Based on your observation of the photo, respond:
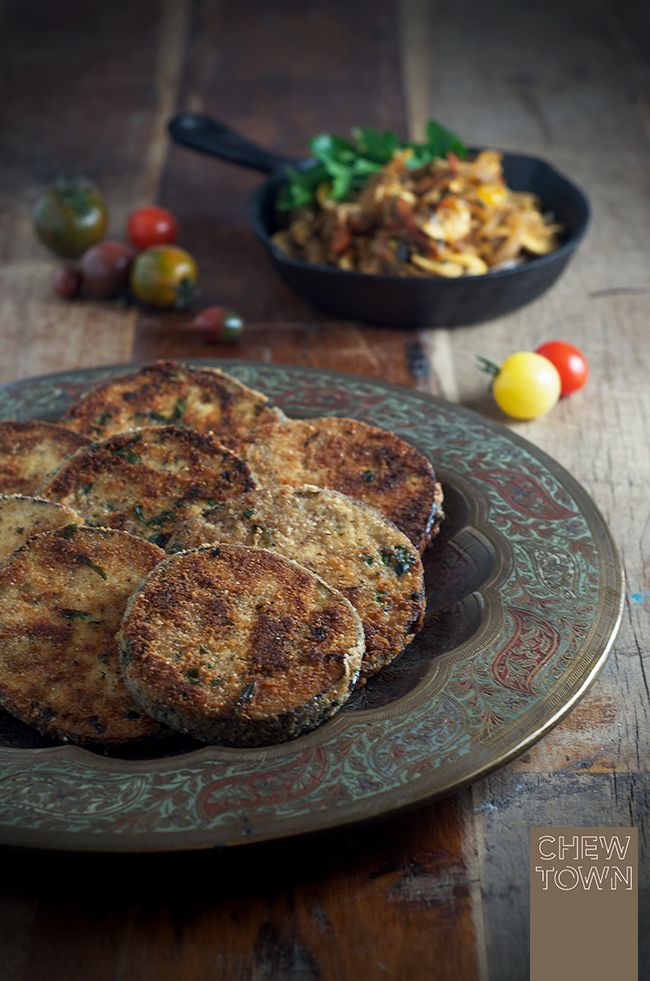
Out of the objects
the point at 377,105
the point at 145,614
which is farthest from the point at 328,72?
the point at 145,614

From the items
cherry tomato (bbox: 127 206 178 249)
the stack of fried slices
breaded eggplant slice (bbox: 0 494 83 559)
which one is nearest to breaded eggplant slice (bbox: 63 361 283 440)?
the stack of fried slices

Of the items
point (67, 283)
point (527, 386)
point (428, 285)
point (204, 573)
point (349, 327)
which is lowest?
point (67, 283)

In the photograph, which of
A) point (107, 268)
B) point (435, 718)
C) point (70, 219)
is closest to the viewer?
point (435, 718)

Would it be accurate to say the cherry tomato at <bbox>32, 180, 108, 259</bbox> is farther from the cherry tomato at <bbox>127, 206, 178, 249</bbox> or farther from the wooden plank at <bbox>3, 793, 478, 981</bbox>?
the wooden plank at <bbox>3, 793, 478, 981</bbox>

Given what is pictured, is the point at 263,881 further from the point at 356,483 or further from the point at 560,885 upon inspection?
the point at 356,483

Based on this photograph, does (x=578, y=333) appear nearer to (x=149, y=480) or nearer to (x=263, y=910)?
(x=149, y=480)

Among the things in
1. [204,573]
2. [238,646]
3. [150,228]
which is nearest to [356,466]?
[204,573]

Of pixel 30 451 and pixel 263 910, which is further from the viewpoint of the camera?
pixel 30 451

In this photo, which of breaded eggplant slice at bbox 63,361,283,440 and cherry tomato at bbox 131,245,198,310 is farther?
cherry tomato at bbox 131,245,198,310
